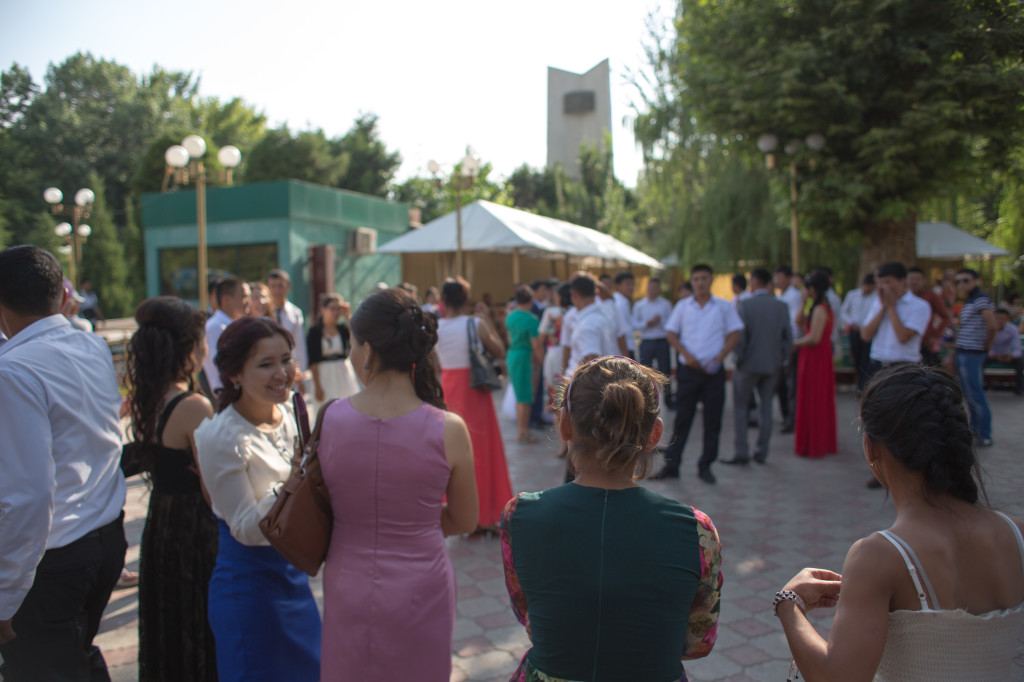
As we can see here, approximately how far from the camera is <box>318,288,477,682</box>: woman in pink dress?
2180 millimetres

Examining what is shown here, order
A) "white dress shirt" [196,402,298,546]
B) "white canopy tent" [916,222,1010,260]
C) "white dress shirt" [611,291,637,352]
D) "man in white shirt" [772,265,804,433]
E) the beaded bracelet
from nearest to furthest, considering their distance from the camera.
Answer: the beaded bracelet, "white dress shirt" [196,402,298,546], "man in white shirt" [772,265,804,433], "white dress shirt" [611,291,637,352], "white canopy tent" [916,222,1010,260]

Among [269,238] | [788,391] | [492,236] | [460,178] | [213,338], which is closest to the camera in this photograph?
[213,338]

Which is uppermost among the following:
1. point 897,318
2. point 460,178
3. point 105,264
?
point 460,178

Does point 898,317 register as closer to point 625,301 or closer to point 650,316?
point 650,316

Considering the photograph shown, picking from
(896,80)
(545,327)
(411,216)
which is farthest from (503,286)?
(896,80)

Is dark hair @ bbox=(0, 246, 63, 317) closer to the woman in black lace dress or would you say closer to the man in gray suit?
A: the woman in black lace dress

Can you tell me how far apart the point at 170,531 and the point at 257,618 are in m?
0.59

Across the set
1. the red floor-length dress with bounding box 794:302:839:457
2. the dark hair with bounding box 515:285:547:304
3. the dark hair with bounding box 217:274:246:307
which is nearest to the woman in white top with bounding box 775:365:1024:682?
the dark hair with bounding box 217:274:246:307

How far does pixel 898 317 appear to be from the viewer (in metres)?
6.45

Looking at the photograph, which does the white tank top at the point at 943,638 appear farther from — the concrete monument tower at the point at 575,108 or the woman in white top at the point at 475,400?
the concrete monument tower at the point at 575,108

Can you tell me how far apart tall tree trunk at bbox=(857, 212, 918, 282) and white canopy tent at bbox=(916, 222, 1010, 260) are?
8.62 meters

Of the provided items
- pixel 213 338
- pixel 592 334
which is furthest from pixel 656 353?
pixel 213 338

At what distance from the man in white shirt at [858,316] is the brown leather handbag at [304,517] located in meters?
8.55

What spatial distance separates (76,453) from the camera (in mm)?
2387
